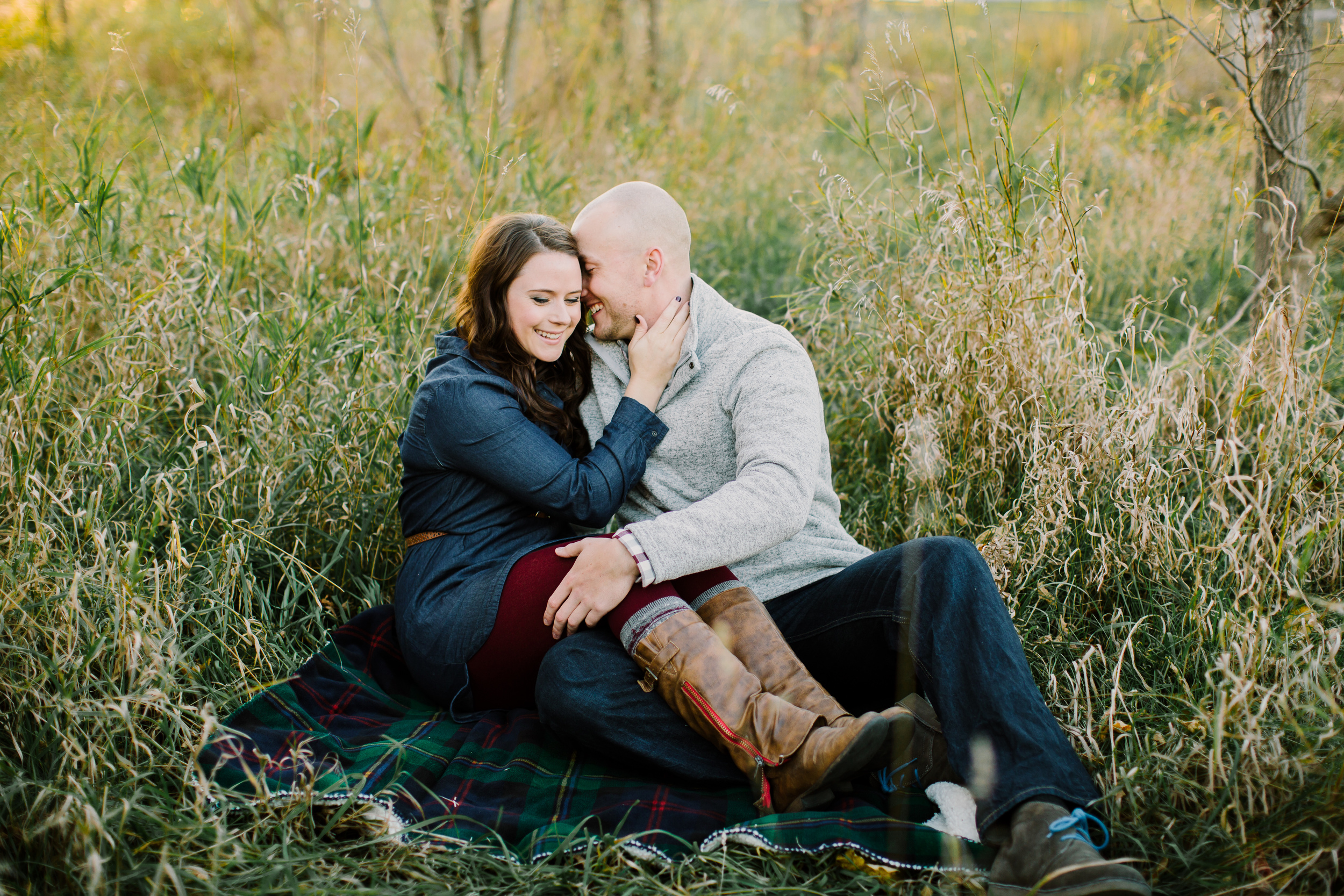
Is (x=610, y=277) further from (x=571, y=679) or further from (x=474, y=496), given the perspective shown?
(x=571, y=679)

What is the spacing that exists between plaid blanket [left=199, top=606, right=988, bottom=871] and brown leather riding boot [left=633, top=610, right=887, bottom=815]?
0.08 metres

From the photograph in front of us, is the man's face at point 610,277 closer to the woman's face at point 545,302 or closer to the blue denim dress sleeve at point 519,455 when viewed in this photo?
the woman's face at point 545,302

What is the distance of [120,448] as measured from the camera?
2602 millimetres

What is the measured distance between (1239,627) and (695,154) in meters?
4.17

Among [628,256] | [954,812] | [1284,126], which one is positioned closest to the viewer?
[954,812]

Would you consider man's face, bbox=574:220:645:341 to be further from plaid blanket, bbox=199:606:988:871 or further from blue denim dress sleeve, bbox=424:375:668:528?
plaid blanket, bbox=199:606:988:871

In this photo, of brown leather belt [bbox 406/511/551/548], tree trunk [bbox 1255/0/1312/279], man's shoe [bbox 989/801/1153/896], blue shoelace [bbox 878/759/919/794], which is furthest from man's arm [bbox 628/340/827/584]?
tree trunk [bbox 1255/0/1312/279]

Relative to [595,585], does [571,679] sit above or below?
below

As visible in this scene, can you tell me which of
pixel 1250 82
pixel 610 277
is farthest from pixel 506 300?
pixel 1250 82

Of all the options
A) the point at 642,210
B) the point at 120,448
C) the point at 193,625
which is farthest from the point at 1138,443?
the point at 120,448

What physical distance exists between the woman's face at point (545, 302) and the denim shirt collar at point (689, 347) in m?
0.17

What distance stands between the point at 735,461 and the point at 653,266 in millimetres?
607

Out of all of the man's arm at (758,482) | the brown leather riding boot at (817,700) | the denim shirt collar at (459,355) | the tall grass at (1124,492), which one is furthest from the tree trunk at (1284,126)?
the denim shirt collar at (459,355)

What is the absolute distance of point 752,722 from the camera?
1918 millimetres
